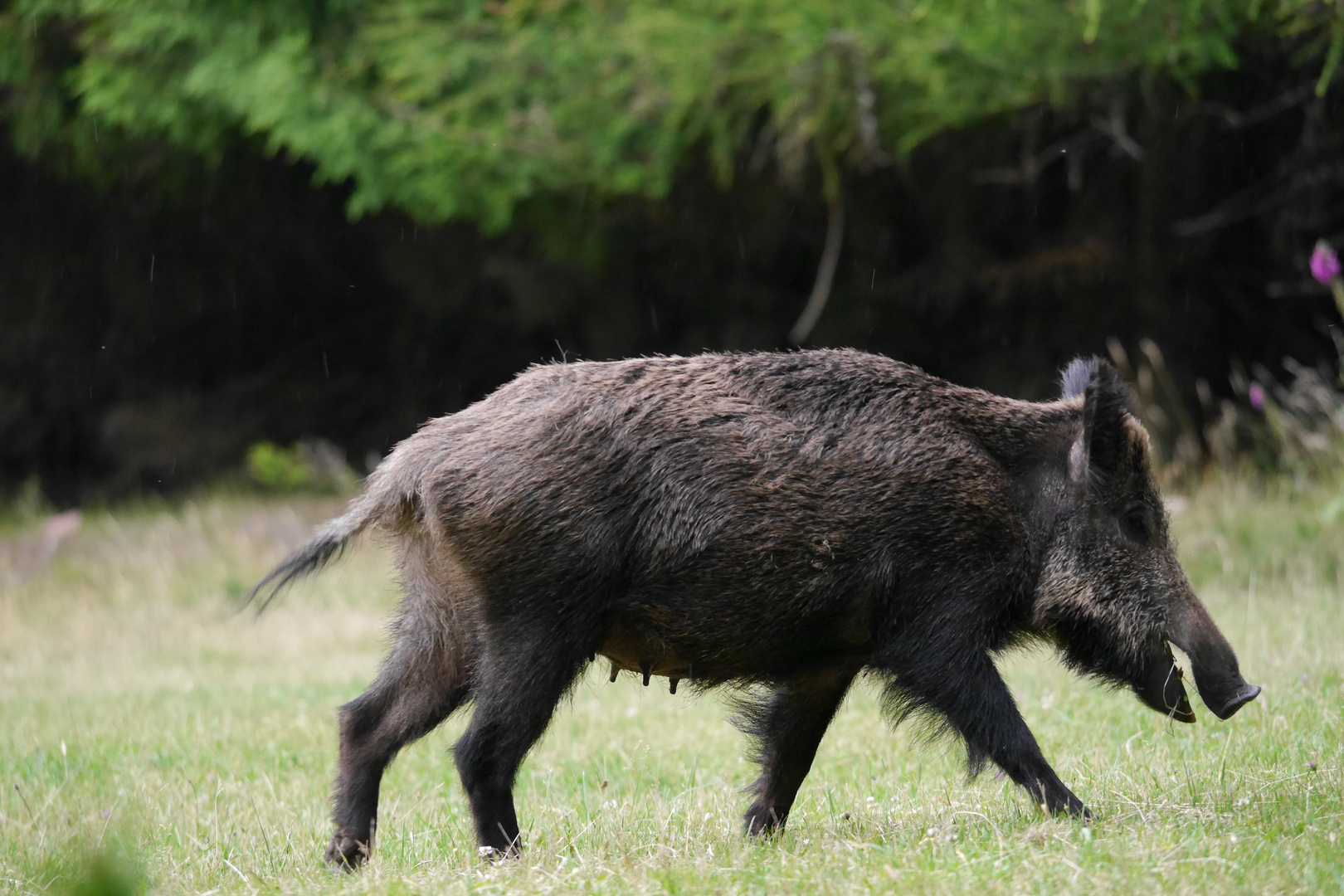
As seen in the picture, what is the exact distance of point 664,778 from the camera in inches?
201

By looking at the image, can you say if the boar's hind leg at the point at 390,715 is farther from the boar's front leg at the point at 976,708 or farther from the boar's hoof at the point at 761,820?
the boar's front leg at the point at 976,708

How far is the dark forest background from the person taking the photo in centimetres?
1062

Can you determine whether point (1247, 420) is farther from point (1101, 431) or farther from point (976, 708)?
point (976, 708)

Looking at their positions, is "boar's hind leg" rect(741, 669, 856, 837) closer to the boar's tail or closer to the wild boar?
the wild boar

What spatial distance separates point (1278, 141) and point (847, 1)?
188 inches

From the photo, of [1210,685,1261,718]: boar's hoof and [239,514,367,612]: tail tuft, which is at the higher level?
[239,514,367,612]: tail tuft

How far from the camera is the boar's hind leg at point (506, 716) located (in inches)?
144

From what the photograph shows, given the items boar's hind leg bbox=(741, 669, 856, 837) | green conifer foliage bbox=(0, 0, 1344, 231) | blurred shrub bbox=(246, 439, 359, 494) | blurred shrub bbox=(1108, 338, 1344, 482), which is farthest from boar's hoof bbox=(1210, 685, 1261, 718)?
blurred shrub bbox=(246, 439, 359, 494)

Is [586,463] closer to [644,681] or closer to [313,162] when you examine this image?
[644,681]

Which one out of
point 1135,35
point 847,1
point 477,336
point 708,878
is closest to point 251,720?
point 708,878

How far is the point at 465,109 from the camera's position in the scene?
9.68m

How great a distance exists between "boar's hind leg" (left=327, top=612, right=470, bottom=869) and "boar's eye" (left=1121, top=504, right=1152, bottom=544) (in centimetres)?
201

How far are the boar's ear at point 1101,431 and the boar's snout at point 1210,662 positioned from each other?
48 centimetres

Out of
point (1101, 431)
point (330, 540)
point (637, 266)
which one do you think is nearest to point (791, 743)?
point (1101, 431)
